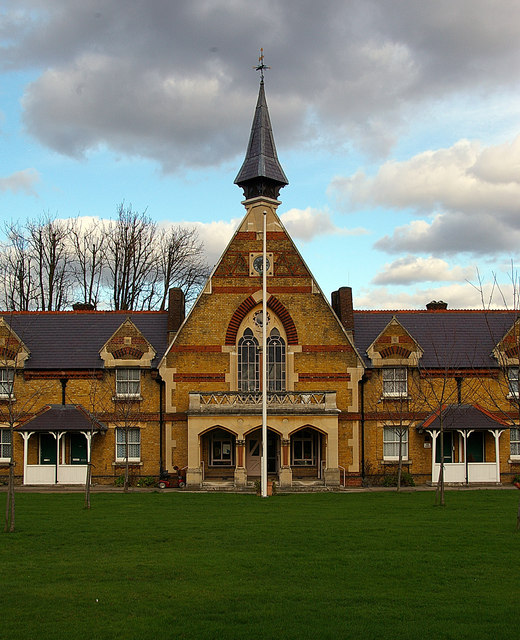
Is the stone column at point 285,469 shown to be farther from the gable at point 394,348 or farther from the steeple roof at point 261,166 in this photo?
the steeple roof at point 261,166

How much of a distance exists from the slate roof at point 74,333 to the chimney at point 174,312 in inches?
31.9

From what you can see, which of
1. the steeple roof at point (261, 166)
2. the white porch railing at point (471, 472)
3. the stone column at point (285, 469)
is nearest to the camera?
the stone column at point (285, 469)

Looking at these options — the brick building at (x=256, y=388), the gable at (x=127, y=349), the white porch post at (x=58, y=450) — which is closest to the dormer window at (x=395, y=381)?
the brick building at (x=256, y=388)

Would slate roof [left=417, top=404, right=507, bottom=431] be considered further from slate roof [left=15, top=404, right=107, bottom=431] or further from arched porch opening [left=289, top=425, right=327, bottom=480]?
slate roof [left=15, top=404, right=107, bottom=431]

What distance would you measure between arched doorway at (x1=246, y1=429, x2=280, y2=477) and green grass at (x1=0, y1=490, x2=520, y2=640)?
11.3 meters

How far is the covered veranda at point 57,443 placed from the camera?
30938 millimetres

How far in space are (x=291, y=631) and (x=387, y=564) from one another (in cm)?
426

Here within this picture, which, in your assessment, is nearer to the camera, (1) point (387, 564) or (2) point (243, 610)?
(2) point (243, 610)

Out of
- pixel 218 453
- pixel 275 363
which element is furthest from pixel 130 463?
pixel 275 363

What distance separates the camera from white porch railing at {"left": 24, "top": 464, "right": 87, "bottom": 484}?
31531mm

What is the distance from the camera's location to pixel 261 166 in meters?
35.4

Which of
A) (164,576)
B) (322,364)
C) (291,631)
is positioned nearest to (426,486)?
(322,364)

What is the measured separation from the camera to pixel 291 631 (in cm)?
1005

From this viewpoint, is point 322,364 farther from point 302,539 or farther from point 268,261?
point 302,539
